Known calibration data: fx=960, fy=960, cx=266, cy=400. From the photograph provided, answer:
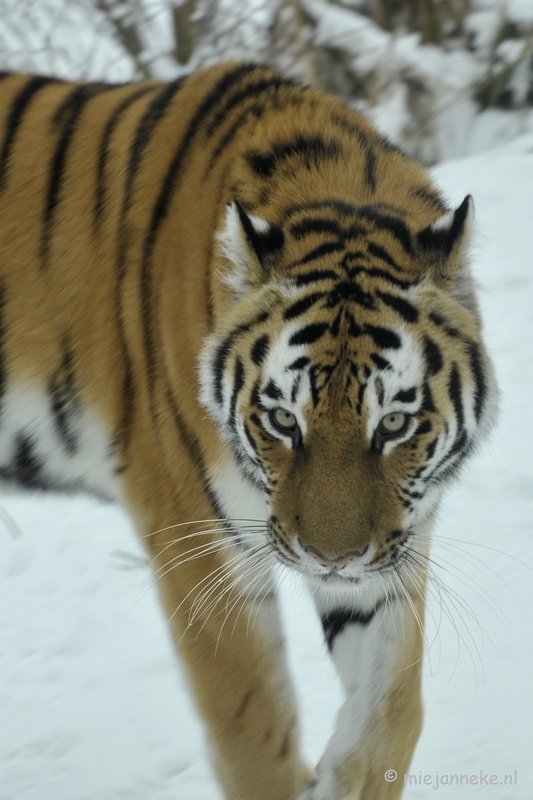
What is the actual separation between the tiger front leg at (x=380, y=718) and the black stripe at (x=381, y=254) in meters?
0.70

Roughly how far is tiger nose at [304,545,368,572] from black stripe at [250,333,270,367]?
13.8 inches

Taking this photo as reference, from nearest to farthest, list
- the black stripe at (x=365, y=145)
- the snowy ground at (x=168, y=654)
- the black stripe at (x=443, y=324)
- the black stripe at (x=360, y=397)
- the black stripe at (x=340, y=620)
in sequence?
the black stripe at (x=360, y=397) < the black stripe at (x=443, y=324) < the black stripe at (x=365, y=145) < the black stripe at (x=340, y=620) < the snowy ground at (x=168, y=654)

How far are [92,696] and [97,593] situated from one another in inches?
21.2

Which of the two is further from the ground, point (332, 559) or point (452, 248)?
point (452, 248)

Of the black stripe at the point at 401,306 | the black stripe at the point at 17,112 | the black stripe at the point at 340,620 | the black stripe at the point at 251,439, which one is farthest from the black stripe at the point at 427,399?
the black stripe at the point at 17,112

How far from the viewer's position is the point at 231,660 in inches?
76.4

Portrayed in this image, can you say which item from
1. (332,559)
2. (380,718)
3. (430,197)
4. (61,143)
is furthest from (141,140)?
(380,718)

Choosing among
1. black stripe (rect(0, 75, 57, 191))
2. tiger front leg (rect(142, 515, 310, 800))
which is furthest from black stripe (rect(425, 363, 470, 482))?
black stripe (rect(0, 75, 57, 191))

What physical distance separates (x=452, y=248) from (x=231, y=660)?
0.92m

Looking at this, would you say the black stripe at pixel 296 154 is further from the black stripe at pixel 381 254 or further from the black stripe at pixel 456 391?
the black stripe at pixel 456 391

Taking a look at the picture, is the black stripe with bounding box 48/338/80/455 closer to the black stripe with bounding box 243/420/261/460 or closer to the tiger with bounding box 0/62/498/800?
the tiger with bounding box 0/62/498/800

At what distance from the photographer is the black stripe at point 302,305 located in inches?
67.1

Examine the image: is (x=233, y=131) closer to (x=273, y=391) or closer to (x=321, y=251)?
(x=321, y=251)

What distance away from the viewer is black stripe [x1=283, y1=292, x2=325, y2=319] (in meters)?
1.71
